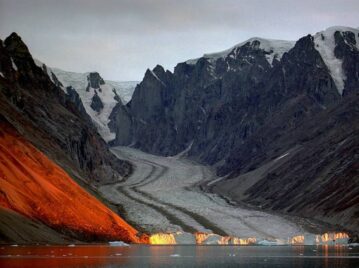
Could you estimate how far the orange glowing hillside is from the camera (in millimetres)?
114062

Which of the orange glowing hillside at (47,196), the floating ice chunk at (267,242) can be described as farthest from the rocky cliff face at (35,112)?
the floating ice chunk at (267,242)

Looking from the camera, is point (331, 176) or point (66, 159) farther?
point (331, 176)

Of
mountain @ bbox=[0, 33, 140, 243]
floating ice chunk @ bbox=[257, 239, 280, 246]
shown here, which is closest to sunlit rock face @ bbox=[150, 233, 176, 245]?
mountain @ bbox=[0, 33, 140, 243]

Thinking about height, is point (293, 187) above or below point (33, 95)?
below

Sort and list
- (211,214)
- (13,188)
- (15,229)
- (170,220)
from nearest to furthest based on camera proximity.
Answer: (15,229)
(13,188)
(170,220)
(211,214)

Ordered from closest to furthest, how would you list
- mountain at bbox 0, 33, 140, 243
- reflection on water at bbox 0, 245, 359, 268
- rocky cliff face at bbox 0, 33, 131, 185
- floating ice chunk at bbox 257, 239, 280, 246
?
reflection on water at bbox 0, 245, 359, 268
mountain at bbox 0, 33, 140, 243
floating ice chunk at bbox 257, 239, 280, 246
rocky cliff face at bbox 0, 33, 131, 185

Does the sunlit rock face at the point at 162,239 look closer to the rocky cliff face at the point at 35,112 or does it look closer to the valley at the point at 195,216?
the valley at the point at 195,216

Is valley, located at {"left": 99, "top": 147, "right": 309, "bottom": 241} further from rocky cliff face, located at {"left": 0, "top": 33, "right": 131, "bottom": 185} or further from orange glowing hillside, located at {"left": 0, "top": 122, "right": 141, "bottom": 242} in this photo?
rocky cliff face, located at {"left": 0, "top": 33, "right": 131, "bottom": 185}

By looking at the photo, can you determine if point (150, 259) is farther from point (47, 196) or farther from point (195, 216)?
point (195, 216)

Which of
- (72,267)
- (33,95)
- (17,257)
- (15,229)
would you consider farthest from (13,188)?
(33,95)

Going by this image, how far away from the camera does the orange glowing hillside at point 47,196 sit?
114m

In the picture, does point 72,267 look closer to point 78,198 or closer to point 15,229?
point 15,229

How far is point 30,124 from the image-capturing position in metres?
160

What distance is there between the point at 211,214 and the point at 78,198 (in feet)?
125
